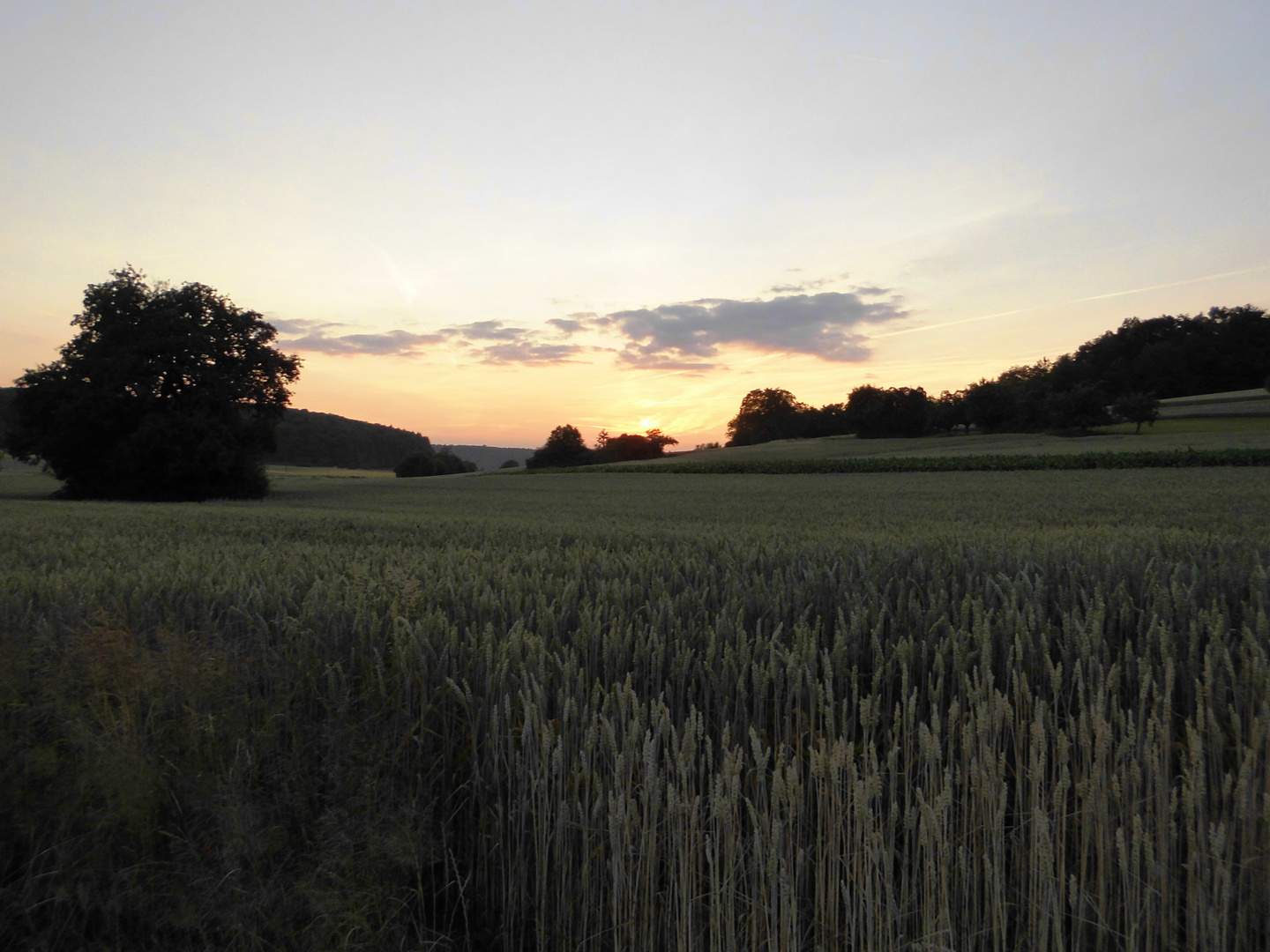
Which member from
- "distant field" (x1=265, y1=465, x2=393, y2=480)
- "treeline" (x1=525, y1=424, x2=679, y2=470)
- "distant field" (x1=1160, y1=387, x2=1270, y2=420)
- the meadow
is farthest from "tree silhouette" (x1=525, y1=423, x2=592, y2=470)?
the meadow

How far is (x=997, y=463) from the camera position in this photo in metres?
44.3

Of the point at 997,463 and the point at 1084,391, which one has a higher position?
the point at 1084,391

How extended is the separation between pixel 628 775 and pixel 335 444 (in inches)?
5201

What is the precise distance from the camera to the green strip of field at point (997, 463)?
3822cm

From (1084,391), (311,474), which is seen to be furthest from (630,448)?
(1084,391)

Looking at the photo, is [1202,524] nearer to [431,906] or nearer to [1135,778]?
[1135,778]

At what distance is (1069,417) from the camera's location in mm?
67500

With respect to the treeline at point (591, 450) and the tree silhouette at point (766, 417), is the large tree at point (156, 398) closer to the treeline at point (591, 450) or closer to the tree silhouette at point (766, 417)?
the treeline at point (591, 450)

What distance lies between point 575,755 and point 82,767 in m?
1.71

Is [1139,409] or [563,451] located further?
[563,451]

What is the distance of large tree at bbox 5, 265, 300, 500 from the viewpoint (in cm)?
3378

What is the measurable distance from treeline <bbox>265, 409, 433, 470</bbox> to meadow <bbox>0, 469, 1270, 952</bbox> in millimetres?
108530

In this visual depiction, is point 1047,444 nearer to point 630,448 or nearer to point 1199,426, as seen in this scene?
point 1199,426

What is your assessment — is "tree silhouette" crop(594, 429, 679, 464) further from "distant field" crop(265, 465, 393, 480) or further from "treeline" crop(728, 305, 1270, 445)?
"distant field" crop(265, 465, 393, 480)
